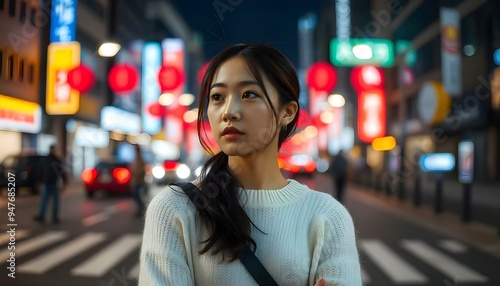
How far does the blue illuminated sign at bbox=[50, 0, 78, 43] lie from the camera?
310 cm

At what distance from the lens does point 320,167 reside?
67.4m

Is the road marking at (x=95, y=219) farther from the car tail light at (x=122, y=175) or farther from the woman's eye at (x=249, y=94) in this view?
the woman's eye at (x=249, y=94)

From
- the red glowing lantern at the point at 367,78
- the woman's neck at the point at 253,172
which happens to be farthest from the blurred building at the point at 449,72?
the woman's neck at the point at 253,172

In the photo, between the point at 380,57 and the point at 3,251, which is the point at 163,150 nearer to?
the point at 380,57

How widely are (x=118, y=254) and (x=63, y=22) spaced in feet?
15.5

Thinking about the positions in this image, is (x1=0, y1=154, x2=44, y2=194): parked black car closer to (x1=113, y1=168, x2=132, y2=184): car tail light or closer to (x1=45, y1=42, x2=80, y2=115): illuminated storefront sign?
(x1=45, y1=42, x2=80, y2=115): illuminated storefront sign

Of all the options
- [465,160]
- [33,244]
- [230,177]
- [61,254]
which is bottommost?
[61,254]

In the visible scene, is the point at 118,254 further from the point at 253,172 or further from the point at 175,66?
the point at 175,66

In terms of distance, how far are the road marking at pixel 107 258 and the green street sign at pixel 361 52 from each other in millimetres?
12488

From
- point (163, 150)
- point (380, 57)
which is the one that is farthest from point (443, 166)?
point (163, 150)

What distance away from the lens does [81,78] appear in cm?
381

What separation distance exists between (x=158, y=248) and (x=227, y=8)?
2.50 metres

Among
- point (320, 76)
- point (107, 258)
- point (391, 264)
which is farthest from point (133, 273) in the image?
point (320, 76)

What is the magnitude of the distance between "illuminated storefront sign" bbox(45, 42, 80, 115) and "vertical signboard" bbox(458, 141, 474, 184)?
26.0 meters
